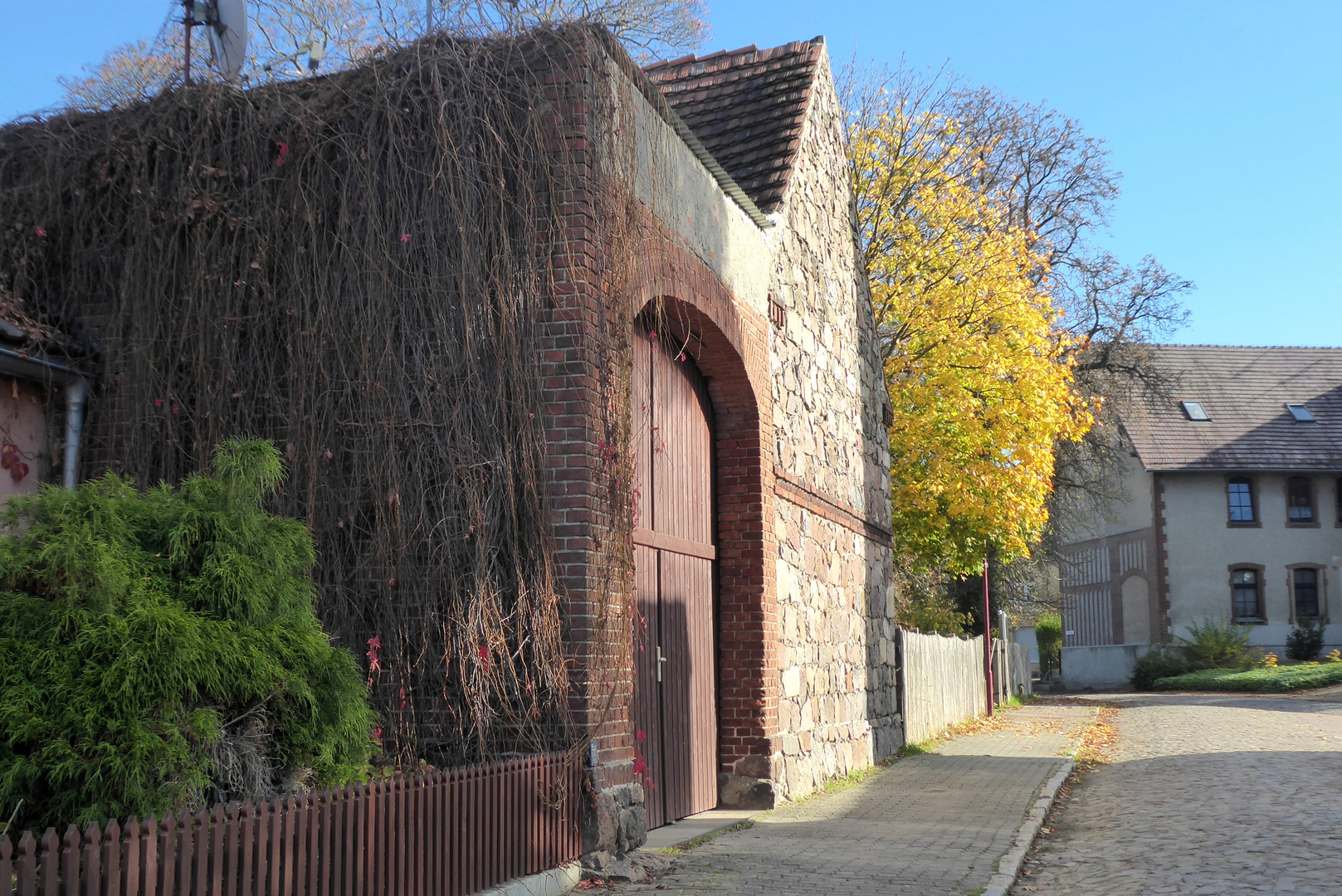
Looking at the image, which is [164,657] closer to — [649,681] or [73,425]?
[73,425]

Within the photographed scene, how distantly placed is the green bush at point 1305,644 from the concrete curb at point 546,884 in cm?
3453

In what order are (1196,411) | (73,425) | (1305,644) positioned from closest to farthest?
(73,425), (1305,644), (1196,411)

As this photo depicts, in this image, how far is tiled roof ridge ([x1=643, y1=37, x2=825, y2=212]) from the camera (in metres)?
11.5

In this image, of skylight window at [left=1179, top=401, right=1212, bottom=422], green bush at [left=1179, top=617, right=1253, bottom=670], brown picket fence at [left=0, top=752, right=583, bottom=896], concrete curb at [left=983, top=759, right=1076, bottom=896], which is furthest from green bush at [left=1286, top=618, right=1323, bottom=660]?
brown picket fence at [left=0, top=752, right=583, bottom=896]

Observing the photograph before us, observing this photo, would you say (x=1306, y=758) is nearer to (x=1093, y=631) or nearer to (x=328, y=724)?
(x=328, y=724)

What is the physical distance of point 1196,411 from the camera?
40.2m

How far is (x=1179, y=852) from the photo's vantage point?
311 inches

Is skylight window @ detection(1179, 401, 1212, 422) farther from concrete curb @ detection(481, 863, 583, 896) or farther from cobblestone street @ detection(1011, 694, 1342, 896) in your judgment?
concrete curb @ detection(481, 863, 583, 896)

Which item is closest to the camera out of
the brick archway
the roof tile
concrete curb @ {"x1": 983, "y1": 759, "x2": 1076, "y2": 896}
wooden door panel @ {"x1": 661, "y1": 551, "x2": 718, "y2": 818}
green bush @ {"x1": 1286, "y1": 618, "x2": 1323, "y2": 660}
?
concrete curb @ {"x1": 983, "y1": 759, "x2": 1076, "y2": 896}

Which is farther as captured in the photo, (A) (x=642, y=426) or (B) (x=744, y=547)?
(B) (x=744, y=547)

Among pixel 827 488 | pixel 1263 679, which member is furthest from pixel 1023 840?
pixel 1263 679

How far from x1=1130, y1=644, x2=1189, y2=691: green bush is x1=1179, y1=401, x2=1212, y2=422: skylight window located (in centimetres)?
850

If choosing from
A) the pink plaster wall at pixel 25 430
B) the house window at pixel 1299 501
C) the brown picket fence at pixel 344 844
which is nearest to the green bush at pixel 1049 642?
the house window at pixel 1299 501

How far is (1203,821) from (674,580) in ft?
14.4
